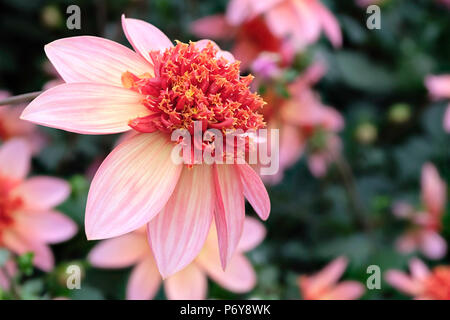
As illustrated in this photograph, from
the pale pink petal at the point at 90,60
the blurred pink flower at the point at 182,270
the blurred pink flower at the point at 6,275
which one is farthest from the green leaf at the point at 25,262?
the pale pink petal at the point at 90,60

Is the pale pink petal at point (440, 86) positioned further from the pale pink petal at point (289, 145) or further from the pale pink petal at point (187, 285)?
the pale pink petal at point (187, 285)

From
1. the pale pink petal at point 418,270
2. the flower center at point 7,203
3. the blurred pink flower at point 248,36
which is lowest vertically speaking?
the pale pink petal at point 418,270

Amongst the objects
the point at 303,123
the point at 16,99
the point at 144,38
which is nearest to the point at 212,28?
the point at 303,123

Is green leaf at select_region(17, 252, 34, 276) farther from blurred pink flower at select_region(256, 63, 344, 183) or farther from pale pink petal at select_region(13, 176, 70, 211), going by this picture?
blurred pink flower at select_region(256, 63, 344, 183)

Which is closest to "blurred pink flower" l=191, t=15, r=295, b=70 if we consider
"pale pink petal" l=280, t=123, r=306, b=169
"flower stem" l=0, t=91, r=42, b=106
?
"pale pink petal" l=280, t=123, r=306, b=169

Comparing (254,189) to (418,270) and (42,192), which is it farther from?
(418,270)
